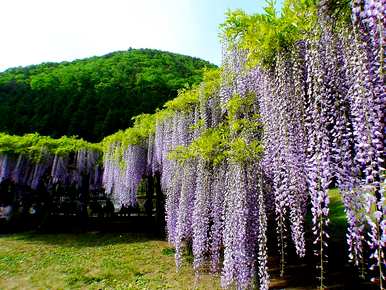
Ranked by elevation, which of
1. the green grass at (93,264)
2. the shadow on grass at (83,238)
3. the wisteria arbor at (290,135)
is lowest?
the green grass at (93,264)

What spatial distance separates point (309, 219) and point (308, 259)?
164 inches

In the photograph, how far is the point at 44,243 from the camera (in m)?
14.1

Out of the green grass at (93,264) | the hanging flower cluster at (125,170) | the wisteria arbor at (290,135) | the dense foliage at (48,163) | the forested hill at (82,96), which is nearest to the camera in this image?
the wisteria arbor at (290,135)

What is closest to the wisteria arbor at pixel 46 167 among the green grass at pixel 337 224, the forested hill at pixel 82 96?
the forested hill at pixel 82 96

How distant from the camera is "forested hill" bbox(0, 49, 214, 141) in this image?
2770 cm

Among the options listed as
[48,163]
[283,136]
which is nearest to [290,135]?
[283,136]

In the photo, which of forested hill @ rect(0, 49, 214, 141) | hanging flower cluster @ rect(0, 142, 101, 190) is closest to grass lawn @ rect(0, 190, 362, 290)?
hanging flower cluster @ rect(0, 142, 101, 190)

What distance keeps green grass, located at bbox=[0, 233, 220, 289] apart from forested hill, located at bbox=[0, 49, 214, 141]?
1410cm

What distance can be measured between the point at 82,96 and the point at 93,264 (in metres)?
22.1

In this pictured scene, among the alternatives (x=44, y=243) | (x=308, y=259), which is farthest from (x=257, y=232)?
(x=44, y=243)

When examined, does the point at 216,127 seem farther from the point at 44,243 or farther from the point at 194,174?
the point at 44,243

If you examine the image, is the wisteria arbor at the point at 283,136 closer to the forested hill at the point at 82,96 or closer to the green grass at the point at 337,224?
the green grass at the point at 337,224

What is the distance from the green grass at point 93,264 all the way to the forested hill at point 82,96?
14.1m

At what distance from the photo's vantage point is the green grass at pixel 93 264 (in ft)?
28.9
